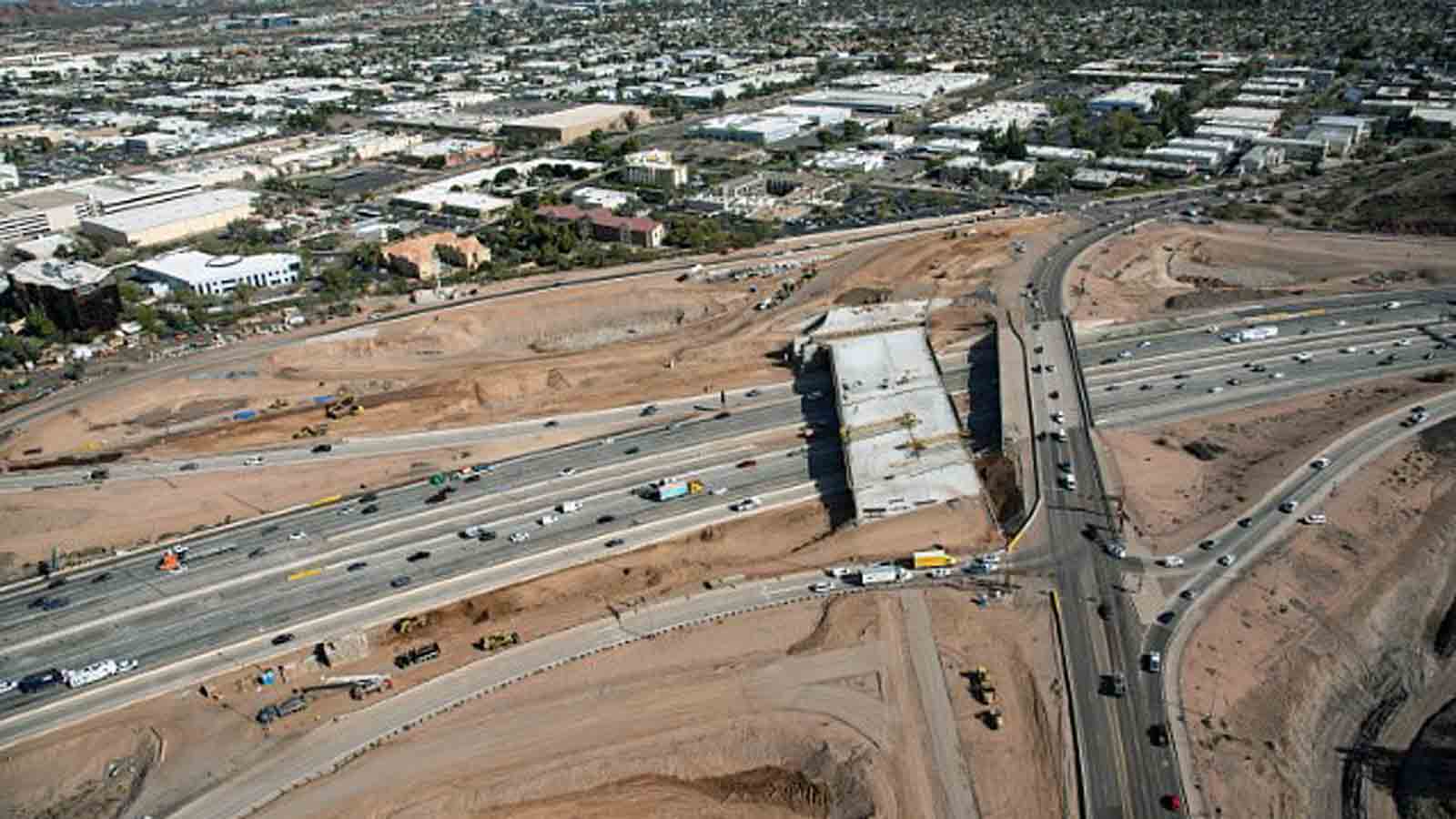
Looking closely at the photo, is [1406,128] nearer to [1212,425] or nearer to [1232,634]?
[1212,425]

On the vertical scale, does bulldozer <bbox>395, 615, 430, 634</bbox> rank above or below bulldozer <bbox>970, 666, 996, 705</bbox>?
above

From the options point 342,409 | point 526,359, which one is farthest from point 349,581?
point 526,359

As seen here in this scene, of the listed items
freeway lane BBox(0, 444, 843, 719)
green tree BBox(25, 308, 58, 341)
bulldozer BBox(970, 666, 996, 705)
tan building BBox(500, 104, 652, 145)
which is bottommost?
bulldozer BBox(970, 666, 996, 705)

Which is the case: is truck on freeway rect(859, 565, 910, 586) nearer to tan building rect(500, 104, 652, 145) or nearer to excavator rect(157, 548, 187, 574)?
excavator rect(157, 548, 187, 574)

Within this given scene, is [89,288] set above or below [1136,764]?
above

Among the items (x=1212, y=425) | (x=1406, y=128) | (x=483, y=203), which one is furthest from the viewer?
(x=1406, y=128)

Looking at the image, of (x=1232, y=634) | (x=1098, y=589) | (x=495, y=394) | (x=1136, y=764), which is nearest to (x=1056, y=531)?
(x=1098, y=589)

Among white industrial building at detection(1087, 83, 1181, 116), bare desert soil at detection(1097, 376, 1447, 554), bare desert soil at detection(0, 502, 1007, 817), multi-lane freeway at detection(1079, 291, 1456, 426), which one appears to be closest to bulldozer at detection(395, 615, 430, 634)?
bare desert soil at detection(0, 502, 1007, 817)
